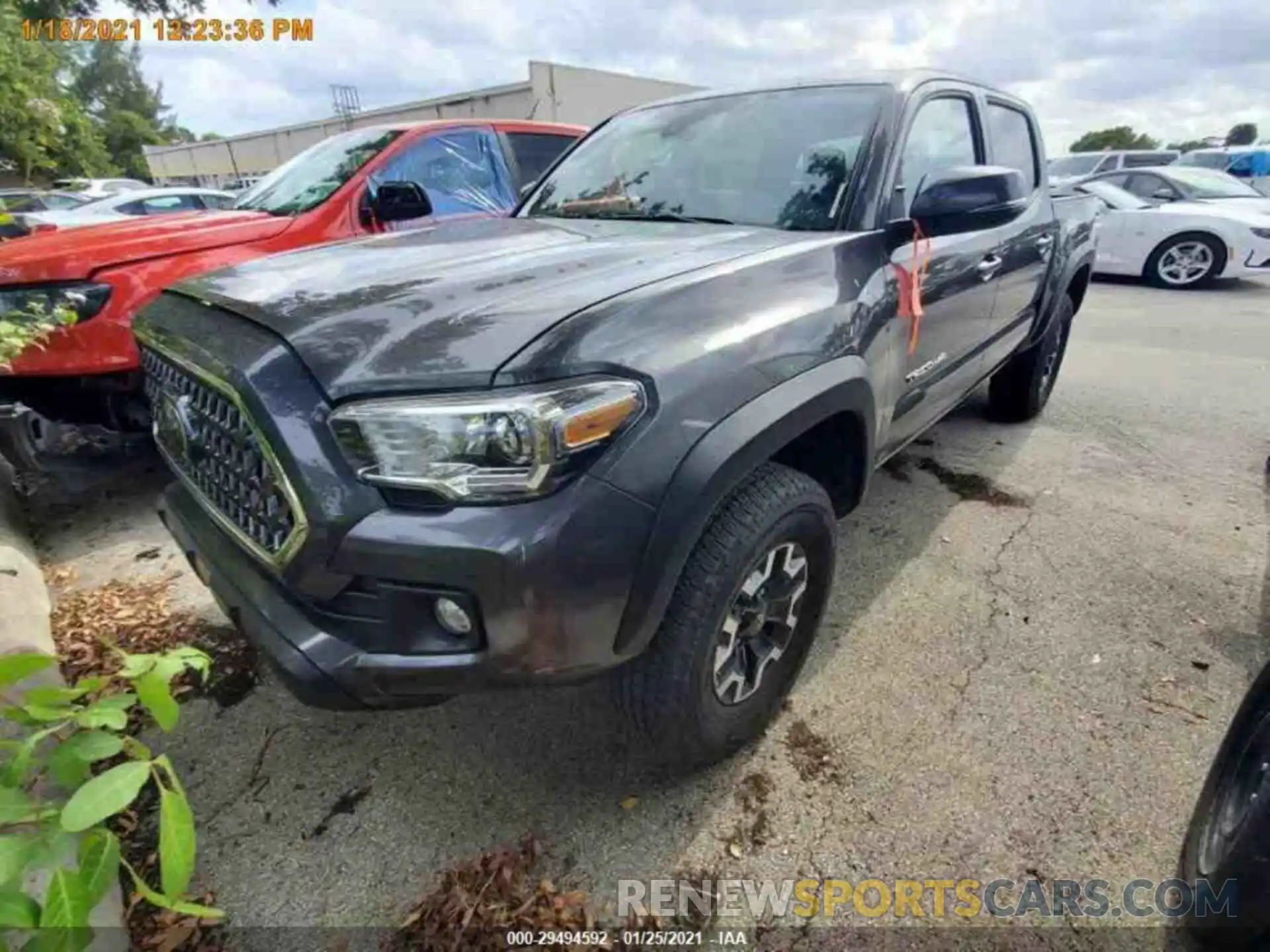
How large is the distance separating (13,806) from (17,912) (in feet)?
0.49

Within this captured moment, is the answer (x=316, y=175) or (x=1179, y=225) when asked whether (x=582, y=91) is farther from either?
(x=316, y=175)

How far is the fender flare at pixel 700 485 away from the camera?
4.83 ft

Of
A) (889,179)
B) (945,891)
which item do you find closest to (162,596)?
(945,891)

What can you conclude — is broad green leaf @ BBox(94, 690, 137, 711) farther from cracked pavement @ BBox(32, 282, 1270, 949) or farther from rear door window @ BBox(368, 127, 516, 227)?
rear door window @ BBox(368, 127, 516, 227)

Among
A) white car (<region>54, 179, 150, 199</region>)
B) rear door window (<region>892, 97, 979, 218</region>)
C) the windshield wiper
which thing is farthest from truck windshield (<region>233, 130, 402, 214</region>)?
white car (<region>54, 179, 150, 199</region>)

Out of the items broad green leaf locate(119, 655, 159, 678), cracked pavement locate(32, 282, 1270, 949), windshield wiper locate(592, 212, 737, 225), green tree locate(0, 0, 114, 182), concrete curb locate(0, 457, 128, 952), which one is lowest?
cracked pavement locate(32, 282, 1270, 949)

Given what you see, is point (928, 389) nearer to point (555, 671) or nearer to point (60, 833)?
point (555, 671)

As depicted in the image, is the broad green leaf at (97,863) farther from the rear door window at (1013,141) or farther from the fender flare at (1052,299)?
the fender flare at (1052,299)

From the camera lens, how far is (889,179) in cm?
228

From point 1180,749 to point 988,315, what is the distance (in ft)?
6.05

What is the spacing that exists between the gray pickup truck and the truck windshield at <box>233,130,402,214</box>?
212 centimetres

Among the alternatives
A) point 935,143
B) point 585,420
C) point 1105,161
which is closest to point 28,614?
point 585,420

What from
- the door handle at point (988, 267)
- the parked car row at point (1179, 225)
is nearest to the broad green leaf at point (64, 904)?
the door handle at point (988, 267)

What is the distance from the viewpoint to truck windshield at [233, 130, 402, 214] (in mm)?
4117
